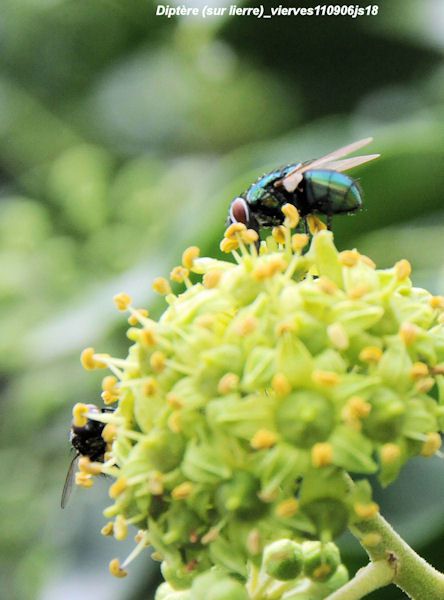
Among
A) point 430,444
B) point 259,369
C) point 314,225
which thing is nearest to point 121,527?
point 259,369

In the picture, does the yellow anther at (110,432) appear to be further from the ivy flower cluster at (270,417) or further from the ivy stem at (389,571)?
the ivy stem at (389,571)

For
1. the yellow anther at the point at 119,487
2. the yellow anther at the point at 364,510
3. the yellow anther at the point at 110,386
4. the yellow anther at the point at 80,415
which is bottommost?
the yellow anther at the point at 364,510

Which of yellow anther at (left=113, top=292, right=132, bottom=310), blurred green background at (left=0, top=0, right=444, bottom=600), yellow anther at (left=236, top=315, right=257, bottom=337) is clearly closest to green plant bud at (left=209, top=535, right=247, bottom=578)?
yellow anther at (left=236, top=315, right=257, bottom=337)

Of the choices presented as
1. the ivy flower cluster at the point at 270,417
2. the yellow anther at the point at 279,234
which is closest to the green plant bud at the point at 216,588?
the ivy flower cluster at the point at 270,417

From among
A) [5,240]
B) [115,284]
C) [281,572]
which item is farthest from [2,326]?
[281,572]

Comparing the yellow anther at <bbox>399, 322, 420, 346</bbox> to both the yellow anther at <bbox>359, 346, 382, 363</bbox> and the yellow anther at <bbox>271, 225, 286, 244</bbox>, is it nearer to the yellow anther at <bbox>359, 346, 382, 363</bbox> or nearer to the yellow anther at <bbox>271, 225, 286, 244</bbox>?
the yellow anther at <bbox>359, 346, 382, 363</bbox>

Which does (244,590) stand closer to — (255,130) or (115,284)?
(115,284)
